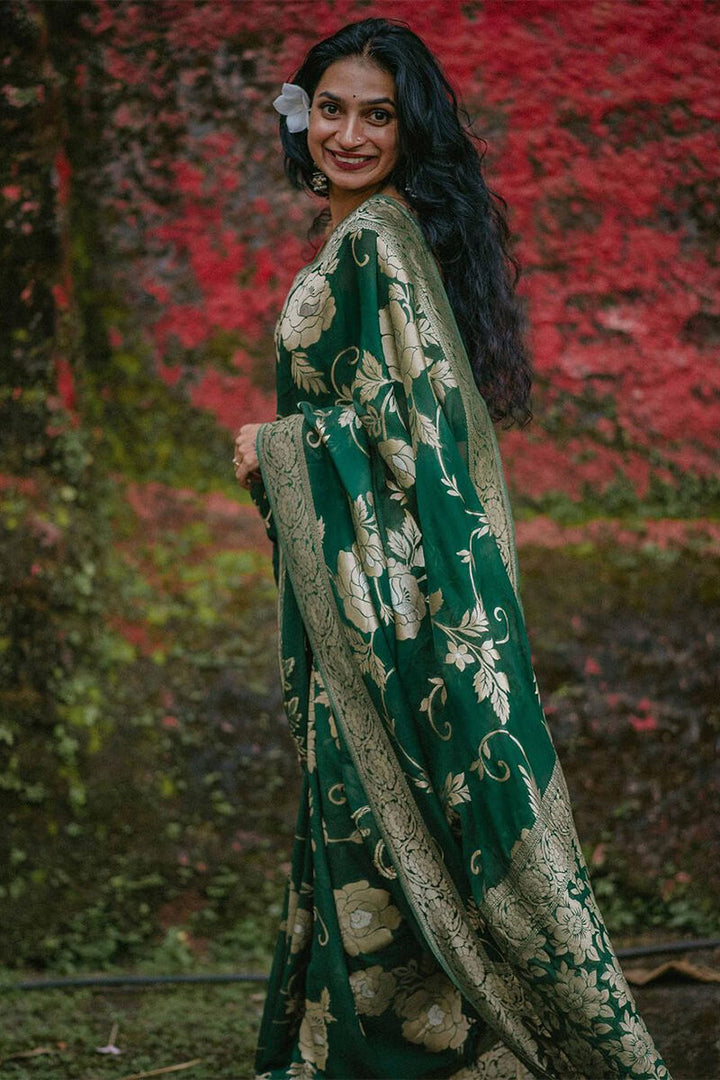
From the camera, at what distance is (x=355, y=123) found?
221 centimetres

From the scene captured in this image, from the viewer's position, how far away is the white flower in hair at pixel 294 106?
7.74 ft

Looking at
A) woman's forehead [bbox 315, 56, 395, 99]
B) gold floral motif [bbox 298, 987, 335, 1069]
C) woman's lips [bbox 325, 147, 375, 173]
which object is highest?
woman's forehead [bbox 315, 56, 395, 99]

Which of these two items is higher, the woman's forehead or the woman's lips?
the woman's forehead

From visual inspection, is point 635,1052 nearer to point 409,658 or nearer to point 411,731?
point 411,731

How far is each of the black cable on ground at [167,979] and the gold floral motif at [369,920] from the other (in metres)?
1.14

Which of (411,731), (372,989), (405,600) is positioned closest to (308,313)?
(405,600)

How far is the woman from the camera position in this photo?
75.7 inches

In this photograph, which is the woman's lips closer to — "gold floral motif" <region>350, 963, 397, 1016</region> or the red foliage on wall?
the red foliage on wall

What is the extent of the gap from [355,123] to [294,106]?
24 cm

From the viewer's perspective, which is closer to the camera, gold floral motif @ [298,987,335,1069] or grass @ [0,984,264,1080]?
gold floral motif @ [298,987,335,1069]

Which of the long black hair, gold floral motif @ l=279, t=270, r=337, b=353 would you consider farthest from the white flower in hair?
gold floral motif @ l=279, t=270, r=337, b=353

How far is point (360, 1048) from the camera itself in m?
2.08

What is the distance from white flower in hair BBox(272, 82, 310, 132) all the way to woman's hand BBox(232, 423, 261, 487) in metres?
0.69

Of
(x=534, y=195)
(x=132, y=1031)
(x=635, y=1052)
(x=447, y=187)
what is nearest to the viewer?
(x=635, y=1052)
